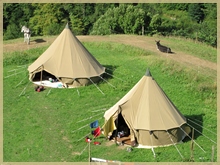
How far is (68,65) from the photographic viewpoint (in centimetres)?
2792

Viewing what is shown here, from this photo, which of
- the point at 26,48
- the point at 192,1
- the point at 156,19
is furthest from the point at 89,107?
the point at 192,1

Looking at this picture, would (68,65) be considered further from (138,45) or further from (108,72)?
(138,45)

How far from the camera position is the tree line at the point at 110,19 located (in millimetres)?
53969

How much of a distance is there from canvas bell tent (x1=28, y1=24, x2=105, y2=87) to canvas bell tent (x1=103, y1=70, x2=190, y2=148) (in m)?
6.50

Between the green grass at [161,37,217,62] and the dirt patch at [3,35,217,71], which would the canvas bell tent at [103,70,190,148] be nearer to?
the dirt patch at [3,35,217,71]

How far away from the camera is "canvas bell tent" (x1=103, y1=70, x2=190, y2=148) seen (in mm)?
20562

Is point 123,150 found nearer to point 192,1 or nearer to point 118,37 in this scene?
point 118,37

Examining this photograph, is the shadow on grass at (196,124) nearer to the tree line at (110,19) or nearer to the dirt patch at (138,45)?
the dirt patch at (138,45)

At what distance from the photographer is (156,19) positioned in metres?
54.3

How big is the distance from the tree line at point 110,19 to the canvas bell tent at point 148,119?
31.5 meters

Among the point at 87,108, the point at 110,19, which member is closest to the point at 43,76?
the point at 87,108

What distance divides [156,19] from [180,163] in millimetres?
36818

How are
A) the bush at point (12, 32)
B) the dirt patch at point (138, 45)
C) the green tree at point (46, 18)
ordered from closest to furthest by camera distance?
the dirt patch at point (138, 45)
the bush at point (12, 32)
the green tree at point (46, 18)

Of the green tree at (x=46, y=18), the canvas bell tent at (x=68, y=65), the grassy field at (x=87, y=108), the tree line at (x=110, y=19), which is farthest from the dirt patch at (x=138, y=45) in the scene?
the green tree at (x=46, y=18)
